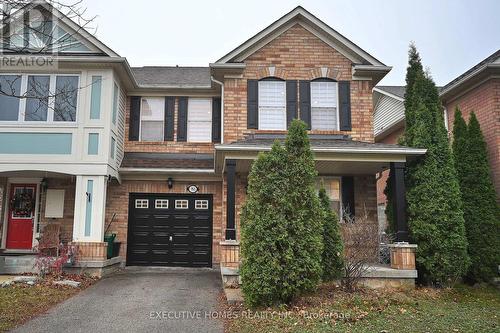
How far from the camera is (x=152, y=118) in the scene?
1255 centimetres

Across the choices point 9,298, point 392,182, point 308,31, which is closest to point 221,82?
point 308,31

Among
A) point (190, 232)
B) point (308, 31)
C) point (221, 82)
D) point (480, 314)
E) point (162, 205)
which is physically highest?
point (308, 31)

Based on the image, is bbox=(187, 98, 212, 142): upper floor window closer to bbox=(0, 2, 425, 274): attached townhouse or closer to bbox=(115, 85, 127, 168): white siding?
bbox=(0, 2, 425, 274): attached townhouse

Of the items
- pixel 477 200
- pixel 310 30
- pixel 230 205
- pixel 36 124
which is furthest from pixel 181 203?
pixel 477 200

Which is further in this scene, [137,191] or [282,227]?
[137,191]

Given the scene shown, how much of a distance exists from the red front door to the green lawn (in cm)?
776

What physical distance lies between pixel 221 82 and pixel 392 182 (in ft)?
17.9

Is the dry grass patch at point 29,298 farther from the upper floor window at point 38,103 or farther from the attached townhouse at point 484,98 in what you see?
the attached townhouse at point 484,98

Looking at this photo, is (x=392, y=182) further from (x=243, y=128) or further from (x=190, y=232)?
(x=190, y=232)

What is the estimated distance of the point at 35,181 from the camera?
11711 millimetres

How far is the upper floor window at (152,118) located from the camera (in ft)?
40.9

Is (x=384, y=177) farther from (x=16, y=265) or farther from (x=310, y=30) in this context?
(x=16, y=265)

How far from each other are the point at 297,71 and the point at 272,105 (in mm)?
1242

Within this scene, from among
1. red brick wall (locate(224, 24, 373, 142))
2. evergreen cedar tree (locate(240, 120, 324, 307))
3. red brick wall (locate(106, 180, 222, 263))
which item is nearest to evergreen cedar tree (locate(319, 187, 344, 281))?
evergreen cedar tree (locate(240, 120, 324, 307))
